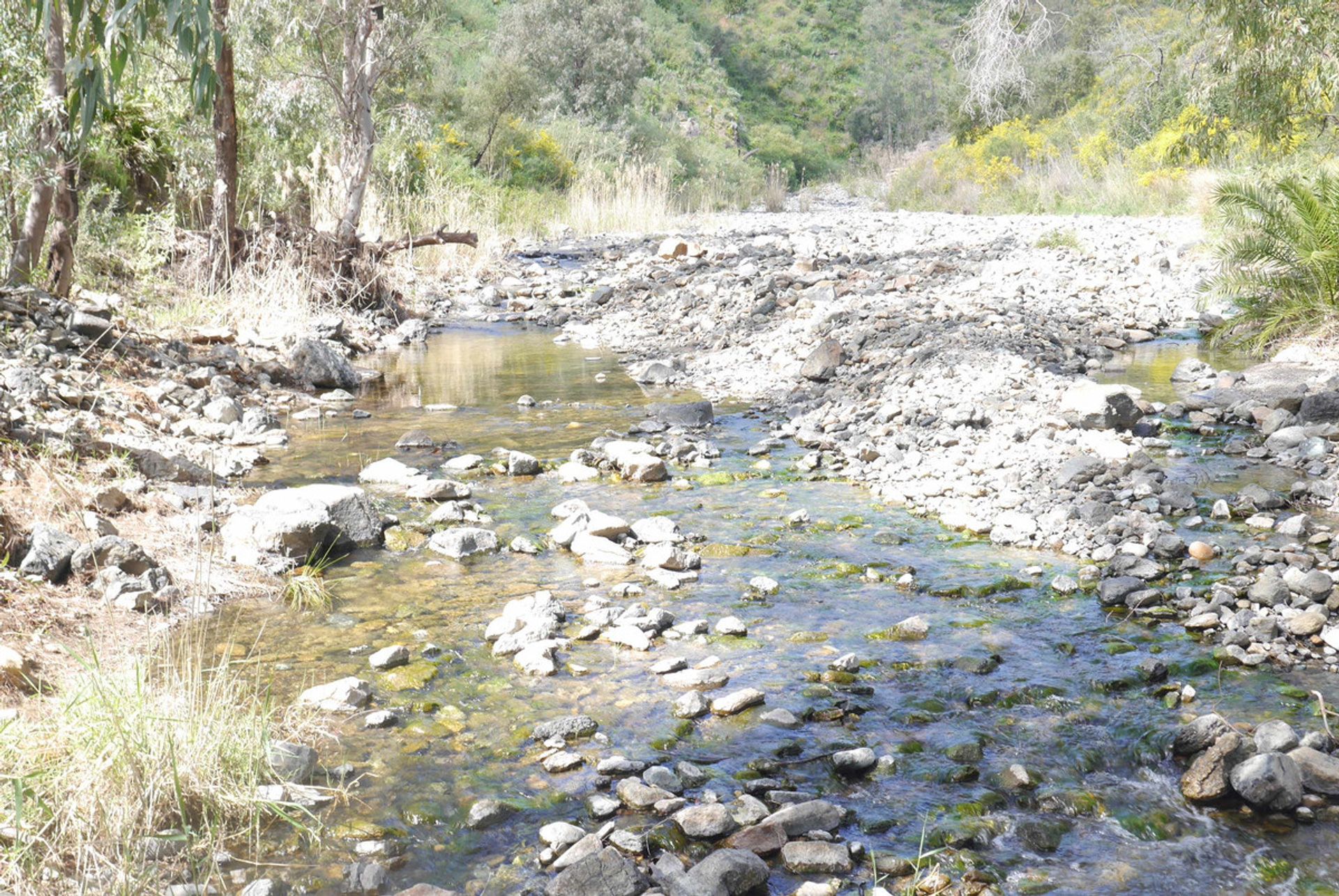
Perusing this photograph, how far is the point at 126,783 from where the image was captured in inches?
108

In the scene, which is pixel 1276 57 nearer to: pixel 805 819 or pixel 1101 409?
pixel 1101 409

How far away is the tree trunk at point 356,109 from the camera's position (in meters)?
→ 12.4

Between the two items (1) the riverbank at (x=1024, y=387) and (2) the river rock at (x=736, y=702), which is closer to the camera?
(2) the river rock at (x=736, y=702)

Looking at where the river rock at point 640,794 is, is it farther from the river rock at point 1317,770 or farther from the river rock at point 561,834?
the river rock at point 1317,770

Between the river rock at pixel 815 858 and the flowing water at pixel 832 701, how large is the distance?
7 cm

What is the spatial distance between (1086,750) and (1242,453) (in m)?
4.04

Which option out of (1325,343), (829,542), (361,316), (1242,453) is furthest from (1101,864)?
(361,316)

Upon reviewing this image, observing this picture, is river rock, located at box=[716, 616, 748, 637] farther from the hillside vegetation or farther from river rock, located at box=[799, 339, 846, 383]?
river rock, located at box=[799, 339, 846, 383]

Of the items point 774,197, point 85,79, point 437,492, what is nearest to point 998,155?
point 774,197

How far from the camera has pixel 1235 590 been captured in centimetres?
455

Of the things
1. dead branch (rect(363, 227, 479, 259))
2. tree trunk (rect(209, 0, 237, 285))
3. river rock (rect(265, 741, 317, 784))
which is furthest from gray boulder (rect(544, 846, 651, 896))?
dead branch (rect(363, 227, 479, 259))

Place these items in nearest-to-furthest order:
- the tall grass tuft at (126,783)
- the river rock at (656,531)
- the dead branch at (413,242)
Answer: the tall grass tuft at (126,783) < the river rock at (656,531) < the dead branch at (413,242)

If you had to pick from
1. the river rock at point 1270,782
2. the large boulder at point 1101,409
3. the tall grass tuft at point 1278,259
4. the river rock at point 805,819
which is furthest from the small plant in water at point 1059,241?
the river rock at point 805,819

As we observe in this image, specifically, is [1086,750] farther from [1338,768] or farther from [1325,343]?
[1325,343]
